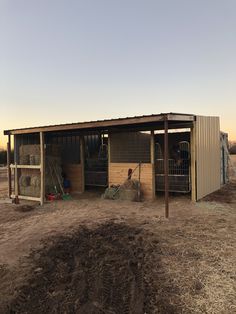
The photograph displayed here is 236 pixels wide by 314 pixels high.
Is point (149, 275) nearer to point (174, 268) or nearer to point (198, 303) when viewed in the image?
point (174, 268)

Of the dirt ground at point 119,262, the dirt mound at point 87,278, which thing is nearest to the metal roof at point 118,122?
the dirt ground at point 119,262

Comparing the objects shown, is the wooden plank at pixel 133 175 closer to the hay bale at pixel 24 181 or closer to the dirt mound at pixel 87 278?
the hay bale at pixel 24 181

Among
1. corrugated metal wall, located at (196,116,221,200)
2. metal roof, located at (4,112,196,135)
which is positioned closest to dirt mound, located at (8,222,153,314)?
metal roof, located at (4,112,196,135)

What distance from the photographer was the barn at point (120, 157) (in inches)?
376

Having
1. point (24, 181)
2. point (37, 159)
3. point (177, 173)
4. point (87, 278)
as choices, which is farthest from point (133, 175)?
point (87, 278)

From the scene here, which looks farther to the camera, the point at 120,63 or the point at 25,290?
the point at 120,63

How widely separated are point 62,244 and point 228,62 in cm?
1204

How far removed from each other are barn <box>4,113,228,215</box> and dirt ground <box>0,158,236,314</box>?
7.42 feet

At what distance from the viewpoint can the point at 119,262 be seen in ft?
14.2

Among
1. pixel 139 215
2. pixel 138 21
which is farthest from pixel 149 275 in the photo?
pixel 138 21

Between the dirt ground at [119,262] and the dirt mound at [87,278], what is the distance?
0.01 m

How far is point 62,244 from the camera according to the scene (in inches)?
205

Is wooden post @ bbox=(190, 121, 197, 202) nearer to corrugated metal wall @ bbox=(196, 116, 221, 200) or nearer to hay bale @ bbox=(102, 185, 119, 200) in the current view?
corrugated metal wall @ bbox=(196, 116, 221, 200)

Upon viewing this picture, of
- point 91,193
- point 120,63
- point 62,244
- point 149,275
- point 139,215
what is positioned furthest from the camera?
point 120,63
